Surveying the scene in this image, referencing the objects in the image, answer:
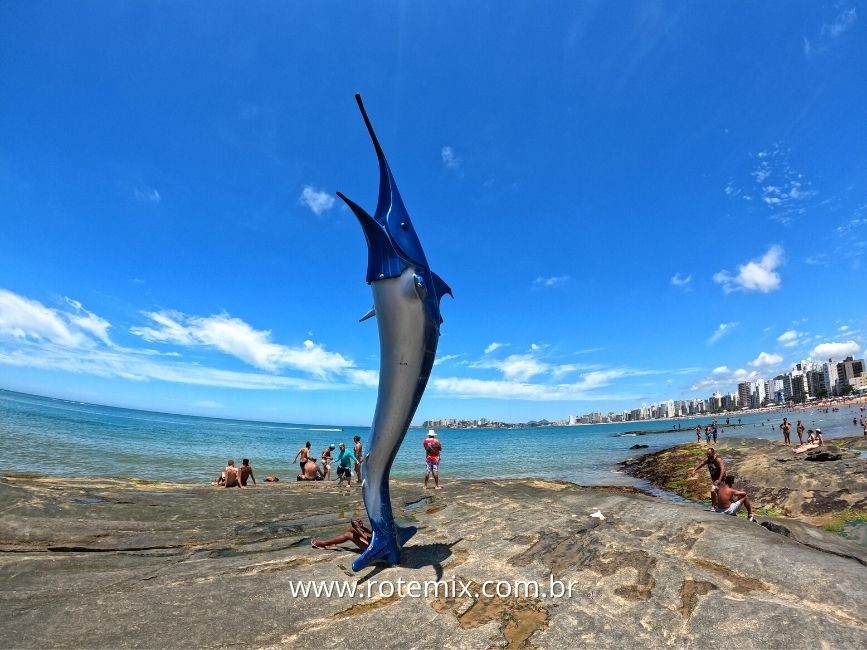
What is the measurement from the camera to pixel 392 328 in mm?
5535

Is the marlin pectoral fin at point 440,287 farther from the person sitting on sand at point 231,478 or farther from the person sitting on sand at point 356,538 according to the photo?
the person sitting on sand at point 231,478

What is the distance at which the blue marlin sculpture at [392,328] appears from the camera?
5504mm

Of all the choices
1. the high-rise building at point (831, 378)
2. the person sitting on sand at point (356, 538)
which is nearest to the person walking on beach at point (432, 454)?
the person sitting on sand at point (356, 538)

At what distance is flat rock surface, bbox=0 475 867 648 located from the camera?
4168 millimetres

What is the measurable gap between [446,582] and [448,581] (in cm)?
5

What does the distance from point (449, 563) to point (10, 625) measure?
488cm

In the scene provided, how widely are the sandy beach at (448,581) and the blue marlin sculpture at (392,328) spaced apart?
94 centimetres

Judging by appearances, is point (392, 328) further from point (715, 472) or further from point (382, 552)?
point (715, 472)

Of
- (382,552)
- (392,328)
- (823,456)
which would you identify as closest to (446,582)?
(382,552)

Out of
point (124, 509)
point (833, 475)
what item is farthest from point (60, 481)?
point (833, 475)

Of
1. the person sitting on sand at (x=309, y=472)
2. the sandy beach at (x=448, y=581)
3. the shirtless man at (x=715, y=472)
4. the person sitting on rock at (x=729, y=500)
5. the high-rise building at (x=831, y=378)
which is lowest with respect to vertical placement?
the person sitting on sand at (x=309, y=472)

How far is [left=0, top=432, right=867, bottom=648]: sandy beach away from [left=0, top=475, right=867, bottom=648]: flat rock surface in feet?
0.08

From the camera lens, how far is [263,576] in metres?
5.57

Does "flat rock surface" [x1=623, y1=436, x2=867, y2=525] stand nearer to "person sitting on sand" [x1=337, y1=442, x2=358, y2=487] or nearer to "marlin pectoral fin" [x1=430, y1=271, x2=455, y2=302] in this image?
"marlin pectoral fin" [x1=430, y1=271, x2=455, y2=302]
